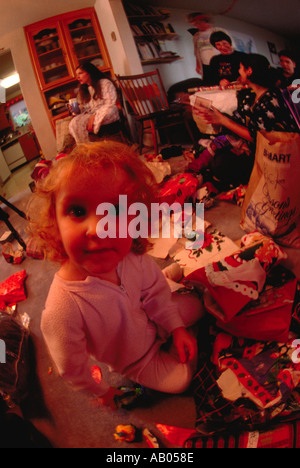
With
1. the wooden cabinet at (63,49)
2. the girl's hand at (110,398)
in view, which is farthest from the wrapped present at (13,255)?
the wooden cabinet at (63,49)

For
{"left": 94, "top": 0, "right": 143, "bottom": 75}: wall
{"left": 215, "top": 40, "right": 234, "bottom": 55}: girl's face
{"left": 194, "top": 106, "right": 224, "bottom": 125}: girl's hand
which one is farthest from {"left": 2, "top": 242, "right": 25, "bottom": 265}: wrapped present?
{"left": 94, "top": 0, "right": 143, "bottom": 75}: wall

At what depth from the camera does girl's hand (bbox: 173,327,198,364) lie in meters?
0.69

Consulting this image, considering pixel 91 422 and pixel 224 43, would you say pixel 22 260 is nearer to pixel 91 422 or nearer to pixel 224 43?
→ pixel 91 422

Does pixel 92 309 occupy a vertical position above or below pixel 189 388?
above

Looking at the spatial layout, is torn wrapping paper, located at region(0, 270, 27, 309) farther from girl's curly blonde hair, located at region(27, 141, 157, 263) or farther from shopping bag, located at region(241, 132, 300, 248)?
shopping bag, located at region(241, 132, 300, 248)

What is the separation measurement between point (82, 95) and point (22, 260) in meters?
2.18

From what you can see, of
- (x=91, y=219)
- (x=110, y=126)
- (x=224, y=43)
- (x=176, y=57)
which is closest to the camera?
(x=91, y=219)

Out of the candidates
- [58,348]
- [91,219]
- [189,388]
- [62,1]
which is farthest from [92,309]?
[62,1]

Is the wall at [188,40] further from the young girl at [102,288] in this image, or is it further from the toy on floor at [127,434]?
the toy on floor at [127,434]

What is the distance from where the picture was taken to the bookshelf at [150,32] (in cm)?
163

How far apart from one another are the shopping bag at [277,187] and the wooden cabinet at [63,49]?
316 cm

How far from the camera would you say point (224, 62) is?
1214 mm

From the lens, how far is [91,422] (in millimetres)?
785

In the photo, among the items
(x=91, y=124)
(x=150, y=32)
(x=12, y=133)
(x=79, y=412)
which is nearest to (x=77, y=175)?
(x=79, y=412)
